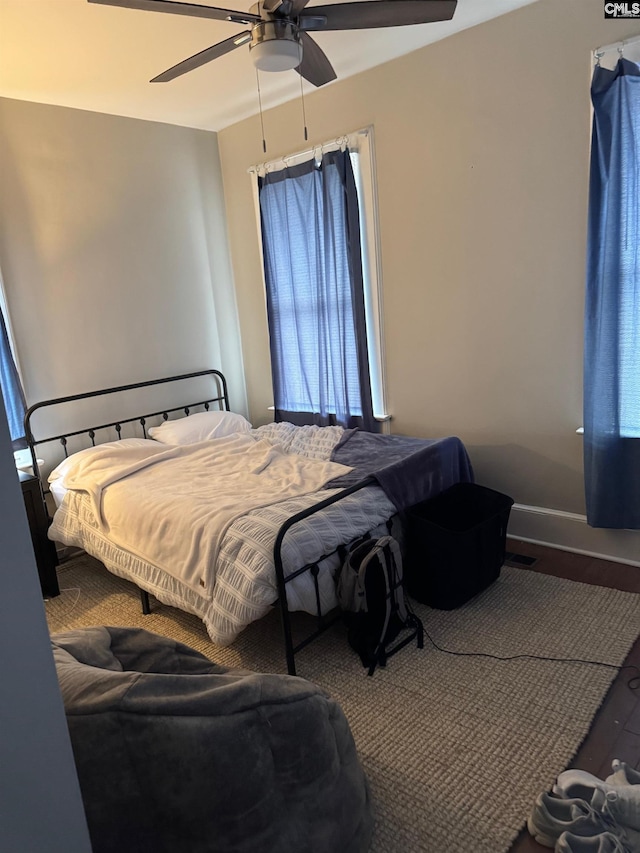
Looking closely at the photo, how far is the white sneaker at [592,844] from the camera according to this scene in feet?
4.81

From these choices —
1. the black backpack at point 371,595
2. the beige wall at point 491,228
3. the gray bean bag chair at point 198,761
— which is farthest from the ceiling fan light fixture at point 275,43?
the gray bean bag chair at point 198,761

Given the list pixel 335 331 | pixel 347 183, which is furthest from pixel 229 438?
pixel 347 183

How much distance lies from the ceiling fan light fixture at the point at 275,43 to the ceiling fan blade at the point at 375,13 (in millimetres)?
60

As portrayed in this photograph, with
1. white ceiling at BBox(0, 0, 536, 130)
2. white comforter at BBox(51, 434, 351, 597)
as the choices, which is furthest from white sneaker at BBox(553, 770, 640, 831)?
white ceiling at BBox(0, 0, 536, 130)

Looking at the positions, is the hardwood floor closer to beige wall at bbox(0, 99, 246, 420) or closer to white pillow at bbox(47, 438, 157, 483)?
white pillow at bbox(47, 438, 157, 483)

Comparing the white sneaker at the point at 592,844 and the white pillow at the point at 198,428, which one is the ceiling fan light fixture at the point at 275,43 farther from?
the white sneaker at the point at 592,844

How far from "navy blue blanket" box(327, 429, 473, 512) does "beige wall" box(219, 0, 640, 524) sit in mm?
330

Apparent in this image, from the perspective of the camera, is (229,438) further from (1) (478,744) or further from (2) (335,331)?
(1) (478,744)

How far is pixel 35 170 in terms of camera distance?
3.36 metres

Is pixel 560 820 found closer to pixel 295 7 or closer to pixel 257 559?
pixel 257 559

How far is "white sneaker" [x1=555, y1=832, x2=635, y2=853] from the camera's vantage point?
1465 mm

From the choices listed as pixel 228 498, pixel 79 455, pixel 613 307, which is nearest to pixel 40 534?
pixel 79 455

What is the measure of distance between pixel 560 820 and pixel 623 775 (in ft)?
0.82

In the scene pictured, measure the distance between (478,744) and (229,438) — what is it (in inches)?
90.1
